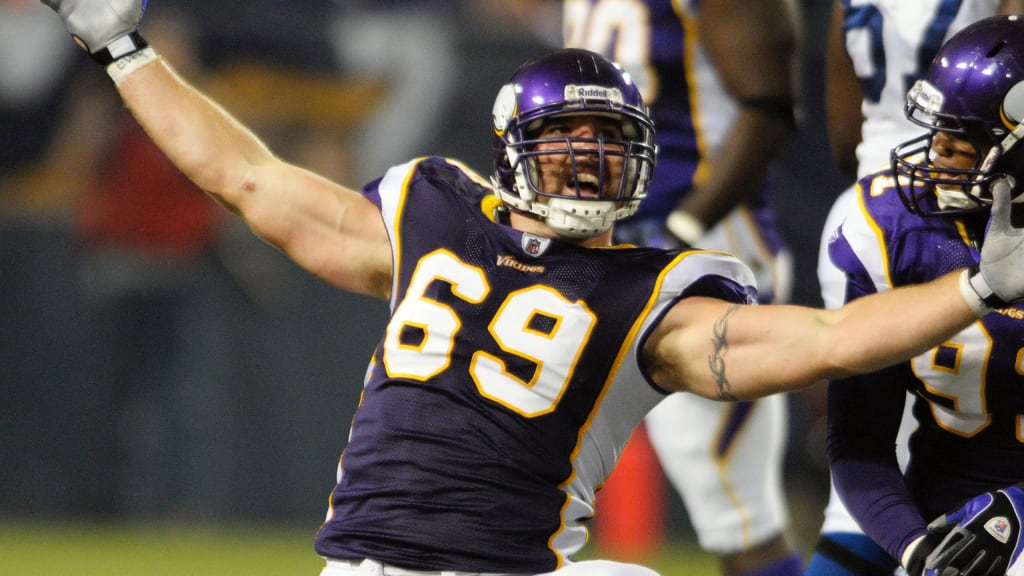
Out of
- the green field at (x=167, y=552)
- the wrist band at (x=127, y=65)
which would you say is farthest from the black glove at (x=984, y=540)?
the green field at (x=167, y=552)

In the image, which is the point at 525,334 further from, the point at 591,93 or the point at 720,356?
the point at 591,93

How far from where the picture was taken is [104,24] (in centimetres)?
317

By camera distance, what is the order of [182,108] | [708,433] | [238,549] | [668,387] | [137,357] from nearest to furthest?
[668,387], [182,108], [708,433], [238,549], [137,357]

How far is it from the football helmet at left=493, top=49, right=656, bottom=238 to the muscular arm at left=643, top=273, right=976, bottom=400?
0.26 meters

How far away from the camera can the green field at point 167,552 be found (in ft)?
19.7

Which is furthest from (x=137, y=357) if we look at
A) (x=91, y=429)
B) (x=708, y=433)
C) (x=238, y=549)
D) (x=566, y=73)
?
(x=566, y=73)

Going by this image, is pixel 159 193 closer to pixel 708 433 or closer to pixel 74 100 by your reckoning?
pixel 74 100

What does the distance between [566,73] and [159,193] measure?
175 inches

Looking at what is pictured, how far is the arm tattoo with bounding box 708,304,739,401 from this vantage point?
2686mm

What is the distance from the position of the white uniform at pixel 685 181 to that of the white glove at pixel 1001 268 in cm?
175

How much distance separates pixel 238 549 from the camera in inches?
257

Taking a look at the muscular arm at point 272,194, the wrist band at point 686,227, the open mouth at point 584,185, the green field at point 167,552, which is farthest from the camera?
the green field at point 167,552

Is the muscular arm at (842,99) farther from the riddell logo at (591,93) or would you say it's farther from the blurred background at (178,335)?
the blurred background at (178,335)

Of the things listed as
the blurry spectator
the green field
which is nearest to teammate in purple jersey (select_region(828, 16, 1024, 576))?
the green field
